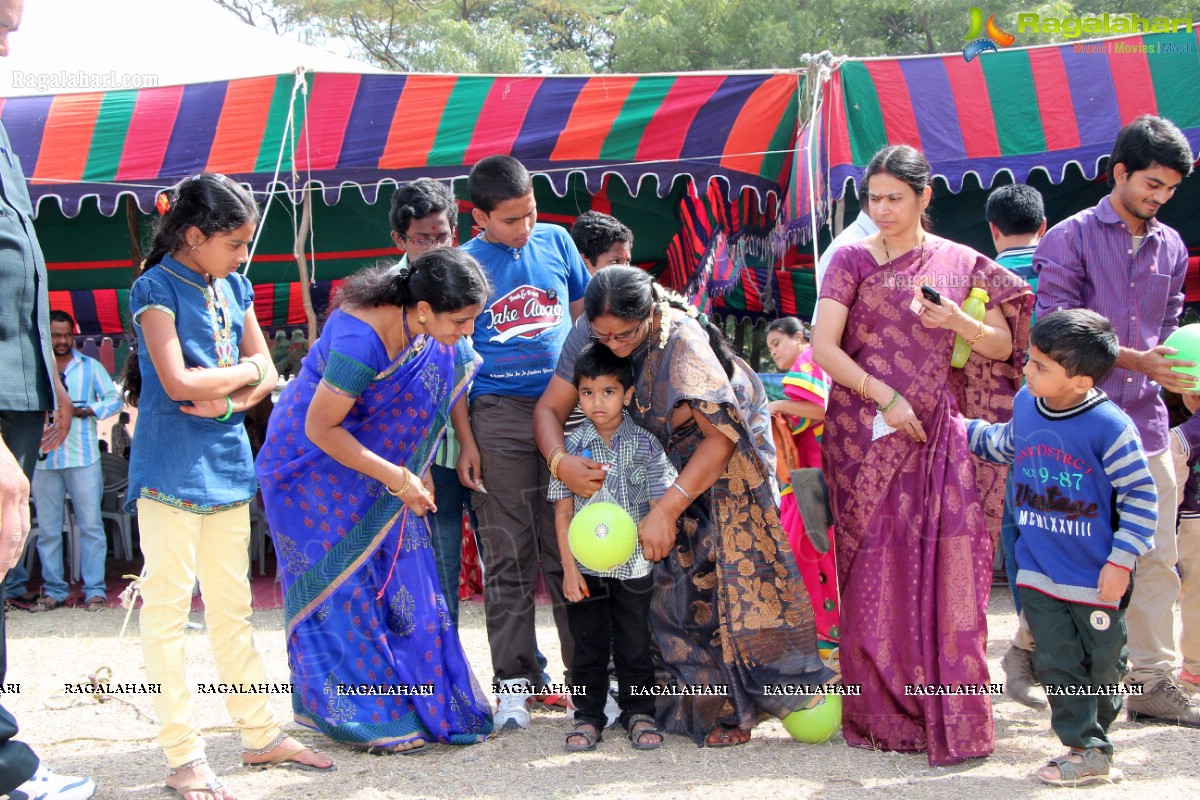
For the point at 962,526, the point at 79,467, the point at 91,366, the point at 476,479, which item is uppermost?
the point at 91,366

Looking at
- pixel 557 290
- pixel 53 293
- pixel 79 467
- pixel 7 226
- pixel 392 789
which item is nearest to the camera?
pixel 7 226

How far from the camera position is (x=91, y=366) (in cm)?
674

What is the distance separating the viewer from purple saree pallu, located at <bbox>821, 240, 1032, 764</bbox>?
3.14 metres

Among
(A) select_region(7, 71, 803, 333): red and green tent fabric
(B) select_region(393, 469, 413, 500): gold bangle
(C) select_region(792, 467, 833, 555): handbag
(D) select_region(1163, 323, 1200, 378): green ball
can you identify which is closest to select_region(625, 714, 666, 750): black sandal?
(C) select_region(792, 467, 833, 555): handbag

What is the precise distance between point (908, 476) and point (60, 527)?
5.19 meters

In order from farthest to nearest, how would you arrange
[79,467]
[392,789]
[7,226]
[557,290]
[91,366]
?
[91,366], [79,467], [557,290], [392,789], [7,226]

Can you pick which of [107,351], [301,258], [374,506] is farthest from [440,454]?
[107,351]

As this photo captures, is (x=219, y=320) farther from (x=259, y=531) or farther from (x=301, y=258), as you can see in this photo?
(x=259, y=531)

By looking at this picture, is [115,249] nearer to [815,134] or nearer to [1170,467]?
[815,134]

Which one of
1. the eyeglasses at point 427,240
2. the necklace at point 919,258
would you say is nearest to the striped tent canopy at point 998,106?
the necklace at point 919,258

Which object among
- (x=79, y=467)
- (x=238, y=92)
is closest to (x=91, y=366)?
(x=79, y=467)

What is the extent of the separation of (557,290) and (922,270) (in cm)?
127

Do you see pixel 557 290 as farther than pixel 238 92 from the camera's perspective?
No

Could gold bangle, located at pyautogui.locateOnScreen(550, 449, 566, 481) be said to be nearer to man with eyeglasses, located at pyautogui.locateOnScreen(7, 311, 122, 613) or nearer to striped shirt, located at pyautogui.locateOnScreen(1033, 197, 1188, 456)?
striped shirt, located at pyautogui.locateOnScreen(1033, 197, 1188, 456)
